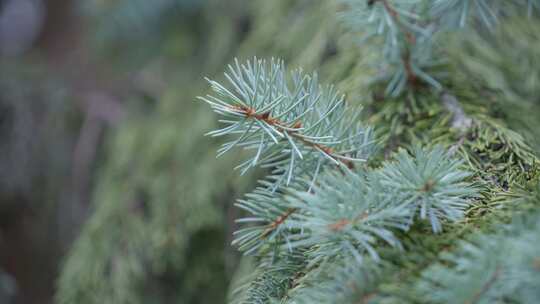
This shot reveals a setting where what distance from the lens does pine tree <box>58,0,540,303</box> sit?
43 cm

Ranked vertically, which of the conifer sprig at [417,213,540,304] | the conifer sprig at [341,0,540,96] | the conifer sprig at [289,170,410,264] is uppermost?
the conifer sprig at [341,0,540,96]

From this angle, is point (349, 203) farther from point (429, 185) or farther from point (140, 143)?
point (140, 143)

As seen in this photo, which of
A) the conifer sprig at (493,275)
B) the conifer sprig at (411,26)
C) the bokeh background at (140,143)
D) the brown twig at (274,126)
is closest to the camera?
the conifer sprig at (493,275)

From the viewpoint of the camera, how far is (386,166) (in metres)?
0.51

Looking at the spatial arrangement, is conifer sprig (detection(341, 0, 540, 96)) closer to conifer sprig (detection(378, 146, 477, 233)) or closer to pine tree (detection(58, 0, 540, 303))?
pine tree (detection(58, 0, 540, 303))

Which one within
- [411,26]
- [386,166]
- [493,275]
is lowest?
[493,275]

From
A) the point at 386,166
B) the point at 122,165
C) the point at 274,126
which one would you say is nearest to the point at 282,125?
the point at 274,126

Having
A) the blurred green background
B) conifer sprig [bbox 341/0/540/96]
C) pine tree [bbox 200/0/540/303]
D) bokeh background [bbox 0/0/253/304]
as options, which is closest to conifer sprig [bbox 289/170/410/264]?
pine tree [bbox 200/0/540/303]

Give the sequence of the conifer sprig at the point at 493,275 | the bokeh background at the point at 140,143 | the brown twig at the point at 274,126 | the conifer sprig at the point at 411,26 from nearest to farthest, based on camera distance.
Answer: the conifer sprig at the point at 493,275 < the brown twig at the point at 274,126 < the conifer sprig at the point at 411,26 < the bokeh background at the point at 140,143

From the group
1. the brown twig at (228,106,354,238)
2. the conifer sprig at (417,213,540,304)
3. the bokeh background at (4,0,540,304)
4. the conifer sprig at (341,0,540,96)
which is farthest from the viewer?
the bokeh background at (4,0,540,304)

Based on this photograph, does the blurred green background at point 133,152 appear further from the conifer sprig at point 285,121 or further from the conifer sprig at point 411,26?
the conifer sprig at point 285,121

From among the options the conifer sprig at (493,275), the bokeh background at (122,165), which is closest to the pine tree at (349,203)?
the conifer sprig at (493,275)

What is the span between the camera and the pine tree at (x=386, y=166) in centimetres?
43

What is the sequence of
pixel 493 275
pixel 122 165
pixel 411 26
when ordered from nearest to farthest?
pixel 493 275
pixel 411 26
pixel 122 165
